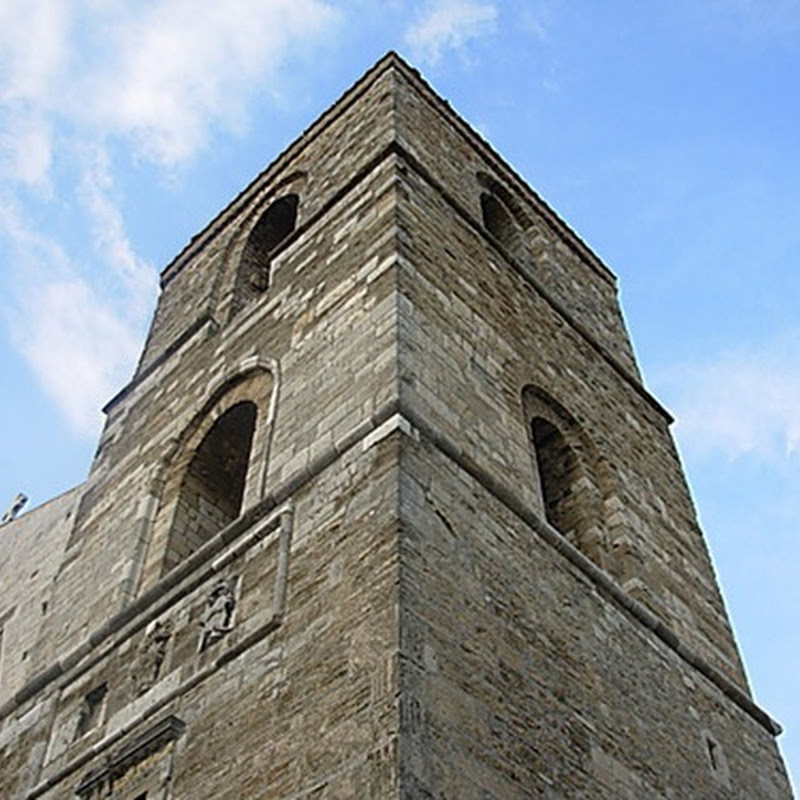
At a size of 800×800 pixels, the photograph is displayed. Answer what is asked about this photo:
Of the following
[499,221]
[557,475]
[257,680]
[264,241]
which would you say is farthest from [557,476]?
[264,241]

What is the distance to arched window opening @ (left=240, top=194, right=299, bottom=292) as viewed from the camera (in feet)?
39.1

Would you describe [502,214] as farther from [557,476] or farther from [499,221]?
[557,476]

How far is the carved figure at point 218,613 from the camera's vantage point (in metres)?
6.00

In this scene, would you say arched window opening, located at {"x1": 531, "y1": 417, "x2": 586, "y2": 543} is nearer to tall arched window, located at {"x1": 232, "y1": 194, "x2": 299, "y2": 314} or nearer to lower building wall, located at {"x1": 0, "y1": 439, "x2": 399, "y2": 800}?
lower building wall, located at {"x1": 0, "y1": 439, "x2": 399, "y2": 800}

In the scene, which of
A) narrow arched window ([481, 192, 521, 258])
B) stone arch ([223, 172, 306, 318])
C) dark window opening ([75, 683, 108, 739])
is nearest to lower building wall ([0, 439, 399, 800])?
dark window opening ([75, 683, 108, 739])

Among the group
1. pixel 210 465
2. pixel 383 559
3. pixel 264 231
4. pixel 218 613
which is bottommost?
pixel 383 559

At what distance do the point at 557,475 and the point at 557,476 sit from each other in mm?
10

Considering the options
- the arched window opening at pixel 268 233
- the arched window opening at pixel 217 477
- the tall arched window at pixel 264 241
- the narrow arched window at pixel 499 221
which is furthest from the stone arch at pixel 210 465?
the narrow arched window at pixel 499 221

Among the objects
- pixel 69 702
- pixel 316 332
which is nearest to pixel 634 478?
pixel 316 332

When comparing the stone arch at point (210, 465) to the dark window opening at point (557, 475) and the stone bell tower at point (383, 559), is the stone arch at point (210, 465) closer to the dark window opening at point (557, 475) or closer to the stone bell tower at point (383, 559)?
the stone bell tower at point (383, 559)

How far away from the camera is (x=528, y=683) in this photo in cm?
548

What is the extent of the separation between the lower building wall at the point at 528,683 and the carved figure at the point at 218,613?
118cm

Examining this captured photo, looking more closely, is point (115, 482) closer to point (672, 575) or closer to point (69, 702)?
point (69, 702)

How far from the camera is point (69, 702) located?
22.4 feet
